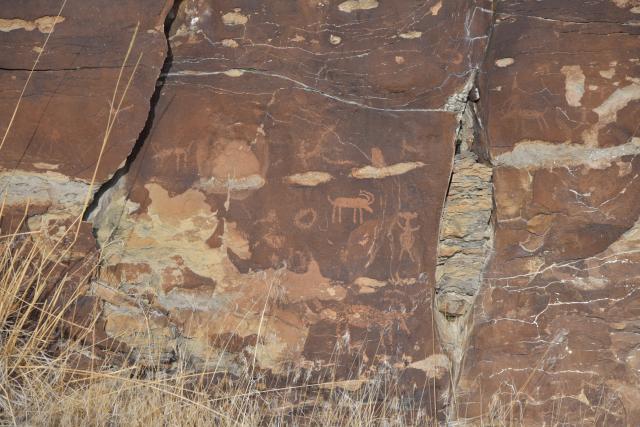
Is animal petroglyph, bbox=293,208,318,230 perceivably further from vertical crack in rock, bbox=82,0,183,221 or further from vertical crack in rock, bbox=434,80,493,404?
vertical crack in rock, bbox=82,0,183,221

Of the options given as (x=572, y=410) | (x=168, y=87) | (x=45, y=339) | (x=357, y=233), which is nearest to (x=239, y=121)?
(x=168, y=87)

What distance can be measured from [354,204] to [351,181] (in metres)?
0.08

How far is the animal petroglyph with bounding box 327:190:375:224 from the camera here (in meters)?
2.89

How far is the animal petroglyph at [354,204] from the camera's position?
2.89 m

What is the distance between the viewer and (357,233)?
2891 mm

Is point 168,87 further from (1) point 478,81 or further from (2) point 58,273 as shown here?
(1) point 478,81

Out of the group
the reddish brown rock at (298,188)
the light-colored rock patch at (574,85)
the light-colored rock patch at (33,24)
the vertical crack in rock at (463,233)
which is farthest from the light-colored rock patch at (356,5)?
the light-colored rock patch at (33,24)

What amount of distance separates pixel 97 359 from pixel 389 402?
1019 mm

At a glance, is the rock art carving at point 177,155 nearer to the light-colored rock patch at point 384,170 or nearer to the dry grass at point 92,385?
the dry grass at point 92,385

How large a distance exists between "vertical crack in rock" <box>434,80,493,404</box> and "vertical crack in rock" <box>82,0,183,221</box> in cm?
111

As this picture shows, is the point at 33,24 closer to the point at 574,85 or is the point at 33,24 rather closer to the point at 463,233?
the point at 463,233

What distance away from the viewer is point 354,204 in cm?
290

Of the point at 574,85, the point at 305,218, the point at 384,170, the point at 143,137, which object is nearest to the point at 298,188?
the point at 305,218

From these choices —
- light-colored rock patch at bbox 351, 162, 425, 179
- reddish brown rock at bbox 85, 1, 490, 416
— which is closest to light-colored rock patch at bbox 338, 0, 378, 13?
reddish brown rock at bbox 85, 1, 490, 416
